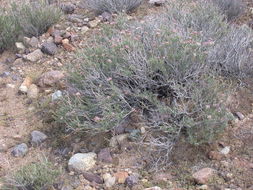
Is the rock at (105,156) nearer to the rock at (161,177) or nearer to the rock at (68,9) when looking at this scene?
the rock at (161,177)

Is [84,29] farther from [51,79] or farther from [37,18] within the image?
[51,79]

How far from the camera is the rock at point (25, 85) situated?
4855mm

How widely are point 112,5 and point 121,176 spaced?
3109mm

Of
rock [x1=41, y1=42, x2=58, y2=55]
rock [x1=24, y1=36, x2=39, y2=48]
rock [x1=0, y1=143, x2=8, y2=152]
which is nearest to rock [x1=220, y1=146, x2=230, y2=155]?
rock [x1=0, y1=143, x2=8, y2=152]

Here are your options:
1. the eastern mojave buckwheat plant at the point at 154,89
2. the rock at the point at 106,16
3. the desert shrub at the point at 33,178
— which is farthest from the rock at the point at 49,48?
the desert shrub at the point at 33,178

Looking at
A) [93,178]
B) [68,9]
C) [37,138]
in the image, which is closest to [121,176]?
[93,178]

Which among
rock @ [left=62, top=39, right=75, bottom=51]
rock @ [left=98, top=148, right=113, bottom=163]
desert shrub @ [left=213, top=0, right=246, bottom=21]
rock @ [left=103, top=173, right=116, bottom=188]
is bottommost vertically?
rock @ [left=103, top=173, right=116, bottom=188]

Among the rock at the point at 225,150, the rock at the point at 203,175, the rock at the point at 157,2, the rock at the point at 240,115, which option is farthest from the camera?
the rock at the point at 157,2

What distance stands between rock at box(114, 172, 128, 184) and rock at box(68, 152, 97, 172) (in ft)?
0.86

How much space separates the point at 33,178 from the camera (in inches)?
128

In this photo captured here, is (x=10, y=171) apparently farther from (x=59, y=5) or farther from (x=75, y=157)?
(x=59, y=5)

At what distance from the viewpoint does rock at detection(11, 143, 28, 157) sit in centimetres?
390

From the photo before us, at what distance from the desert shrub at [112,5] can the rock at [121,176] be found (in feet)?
10.0

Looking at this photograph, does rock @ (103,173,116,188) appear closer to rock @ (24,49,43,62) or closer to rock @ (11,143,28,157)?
rock @ (11,143,28,157)
